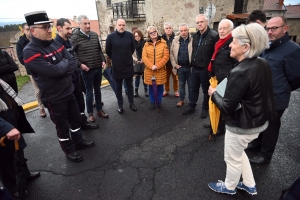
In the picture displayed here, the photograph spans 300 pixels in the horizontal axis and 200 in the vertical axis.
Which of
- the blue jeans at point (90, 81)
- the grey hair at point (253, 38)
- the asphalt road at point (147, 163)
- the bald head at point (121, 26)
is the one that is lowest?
the asphalt road at point (147, 163)

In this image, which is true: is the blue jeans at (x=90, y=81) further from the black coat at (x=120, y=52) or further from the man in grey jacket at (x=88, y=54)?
the black coat at (x=120, y=52)

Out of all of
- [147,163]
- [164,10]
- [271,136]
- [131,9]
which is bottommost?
[147,163]

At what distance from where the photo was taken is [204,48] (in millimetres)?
3652

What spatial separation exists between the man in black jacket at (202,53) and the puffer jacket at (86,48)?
1.99 metres

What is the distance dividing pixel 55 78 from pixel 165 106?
9.39 ft

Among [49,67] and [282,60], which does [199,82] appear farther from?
[49,67]

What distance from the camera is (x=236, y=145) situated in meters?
1.98

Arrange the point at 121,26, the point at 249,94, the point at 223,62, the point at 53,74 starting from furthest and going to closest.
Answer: the point at 121,26, the point at 223,62, the point at 53,74, the point at 249,94

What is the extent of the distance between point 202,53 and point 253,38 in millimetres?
2088

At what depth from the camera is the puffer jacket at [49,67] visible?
2.41 meters

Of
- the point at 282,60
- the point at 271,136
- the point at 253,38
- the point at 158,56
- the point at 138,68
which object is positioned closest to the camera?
the point at 253,38

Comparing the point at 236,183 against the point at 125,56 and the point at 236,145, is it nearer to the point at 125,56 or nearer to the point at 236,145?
the point at 236,145

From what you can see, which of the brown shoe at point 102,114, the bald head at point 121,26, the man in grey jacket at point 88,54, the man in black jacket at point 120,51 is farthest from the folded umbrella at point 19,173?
the bald head at point 121,26

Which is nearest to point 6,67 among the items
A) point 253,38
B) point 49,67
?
point 49,67
